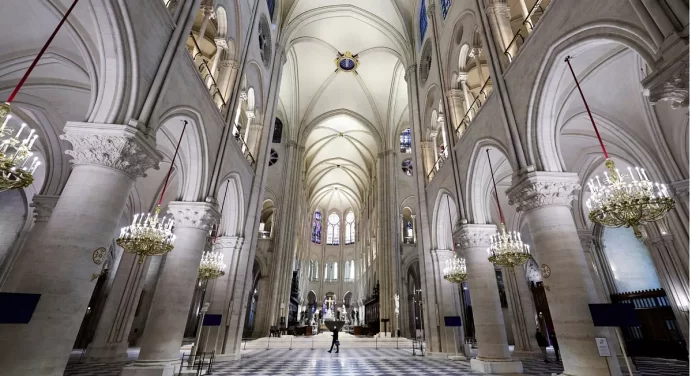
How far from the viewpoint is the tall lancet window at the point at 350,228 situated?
43844mm

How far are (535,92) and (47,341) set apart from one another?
349 inches

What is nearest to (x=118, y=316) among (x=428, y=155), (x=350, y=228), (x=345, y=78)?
(x=428, y=155)

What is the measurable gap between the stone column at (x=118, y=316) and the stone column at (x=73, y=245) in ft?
21.6

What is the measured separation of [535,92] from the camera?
6410mm

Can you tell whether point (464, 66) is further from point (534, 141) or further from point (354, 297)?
point (354, 297)

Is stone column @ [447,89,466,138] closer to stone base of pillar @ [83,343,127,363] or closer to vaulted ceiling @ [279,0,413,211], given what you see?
vaulted ceiling @ [279,0,413,211]

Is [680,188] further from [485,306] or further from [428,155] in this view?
[428,155]

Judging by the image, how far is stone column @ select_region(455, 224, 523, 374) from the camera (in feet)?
25.9

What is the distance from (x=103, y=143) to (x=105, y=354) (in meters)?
9.12

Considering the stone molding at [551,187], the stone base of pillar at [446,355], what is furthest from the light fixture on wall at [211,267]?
the stone molding at [551,187]

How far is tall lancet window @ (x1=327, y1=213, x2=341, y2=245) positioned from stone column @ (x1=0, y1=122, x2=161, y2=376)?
39.6 metres

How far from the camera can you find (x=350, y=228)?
4500cm

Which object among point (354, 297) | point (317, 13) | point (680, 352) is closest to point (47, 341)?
point (680, 352)

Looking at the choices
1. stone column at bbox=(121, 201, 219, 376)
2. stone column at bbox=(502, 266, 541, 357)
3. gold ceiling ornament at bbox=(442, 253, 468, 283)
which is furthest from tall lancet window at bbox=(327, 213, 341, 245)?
stone column at bbox=(121, 201, 219, 376)
